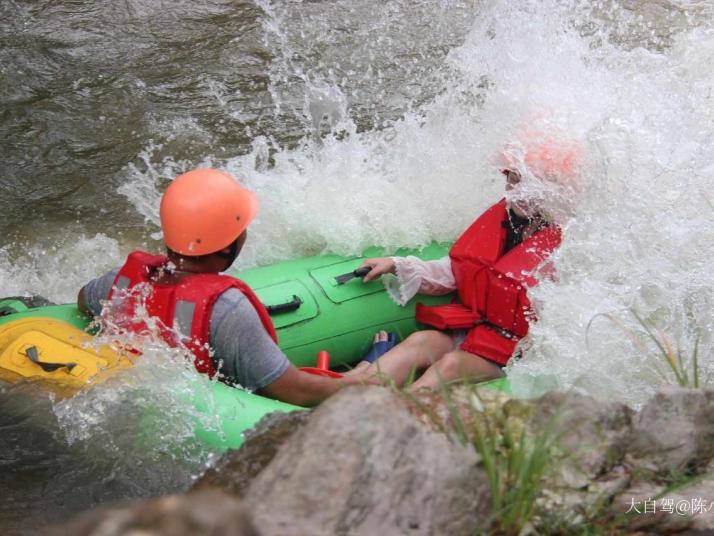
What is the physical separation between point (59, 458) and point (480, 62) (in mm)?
3794

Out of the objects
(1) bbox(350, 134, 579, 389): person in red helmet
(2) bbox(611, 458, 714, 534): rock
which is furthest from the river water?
(2) bbox(611, 458, 714, 534): rock

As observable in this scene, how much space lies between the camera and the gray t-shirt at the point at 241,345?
3055 millimetres

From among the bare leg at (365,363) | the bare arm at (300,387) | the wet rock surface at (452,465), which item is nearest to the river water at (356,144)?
the bare arm at (300,387)

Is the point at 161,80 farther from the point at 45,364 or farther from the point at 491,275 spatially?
the point at 45,364

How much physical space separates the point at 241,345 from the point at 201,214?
19.7 inches

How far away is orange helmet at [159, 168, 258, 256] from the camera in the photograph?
308cm

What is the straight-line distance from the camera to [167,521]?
124cm

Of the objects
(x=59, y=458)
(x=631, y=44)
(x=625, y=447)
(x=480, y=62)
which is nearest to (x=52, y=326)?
(x=59, y=458)

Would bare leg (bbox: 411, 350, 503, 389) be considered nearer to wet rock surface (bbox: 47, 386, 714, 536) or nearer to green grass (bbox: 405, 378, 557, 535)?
wet rock surface (bbox: 47, 386, 714, 536)

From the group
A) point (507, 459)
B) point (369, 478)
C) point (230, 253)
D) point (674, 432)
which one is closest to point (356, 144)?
point (230, 253)

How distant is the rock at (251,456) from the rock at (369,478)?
0.57 ft

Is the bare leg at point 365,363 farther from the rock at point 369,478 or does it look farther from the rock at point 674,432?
the rock at point 369,478

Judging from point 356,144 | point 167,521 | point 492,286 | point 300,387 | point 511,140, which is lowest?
point 300,387

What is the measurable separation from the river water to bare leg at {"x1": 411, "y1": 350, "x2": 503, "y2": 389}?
8.8 inches
